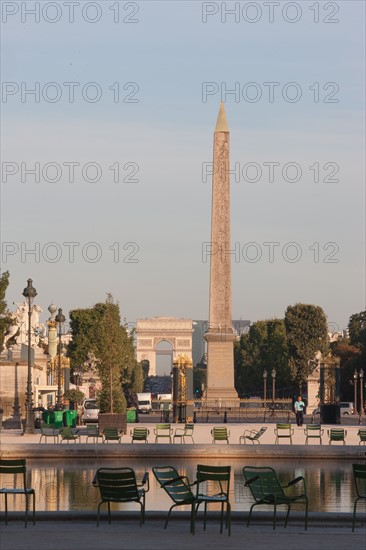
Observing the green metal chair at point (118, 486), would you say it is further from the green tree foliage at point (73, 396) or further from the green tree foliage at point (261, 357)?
the green tree foliage at point (261, 357)

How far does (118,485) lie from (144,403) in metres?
65.5

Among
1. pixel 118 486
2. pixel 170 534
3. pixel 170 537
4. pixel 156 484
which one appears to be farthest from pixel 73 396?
pixel 170 537

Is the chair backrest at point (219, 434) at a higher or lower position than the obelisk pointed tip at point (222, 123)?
lower

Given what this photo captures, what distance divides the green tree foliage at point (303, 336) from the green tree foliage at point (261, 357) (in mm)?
1700

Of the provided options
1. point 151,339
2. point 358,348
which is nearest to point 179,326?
point 151,339

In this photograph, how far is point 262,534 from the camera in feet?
49.9

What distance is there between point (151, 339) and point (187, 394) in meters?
111

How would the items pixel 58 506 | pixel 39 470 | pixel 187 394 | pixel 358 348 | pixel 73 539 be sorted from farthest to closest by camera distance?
pixel 358 348
pixel 187 394
pixel 39 470
pixel 58 506
pixel 73 539

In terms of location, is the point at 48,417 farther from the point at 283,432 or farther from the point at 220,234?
the point at 220,234

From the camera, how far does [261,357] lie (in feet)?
339

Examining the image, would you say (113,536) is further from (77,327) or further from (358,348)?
(358,348)

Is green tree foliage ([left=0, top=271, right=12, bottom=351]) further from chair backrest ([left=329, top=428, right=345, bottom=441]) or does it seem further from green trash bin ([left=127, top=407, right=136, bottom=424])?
chair backrest ([left=329, top=428, right=345, bottom=441])

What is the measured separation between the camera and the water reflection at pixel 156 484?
64.6 ft

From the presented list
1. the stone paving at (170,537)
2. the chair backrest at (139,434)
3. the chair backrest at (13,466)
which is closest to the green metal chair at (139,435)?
the chair backrest at (139,434)
